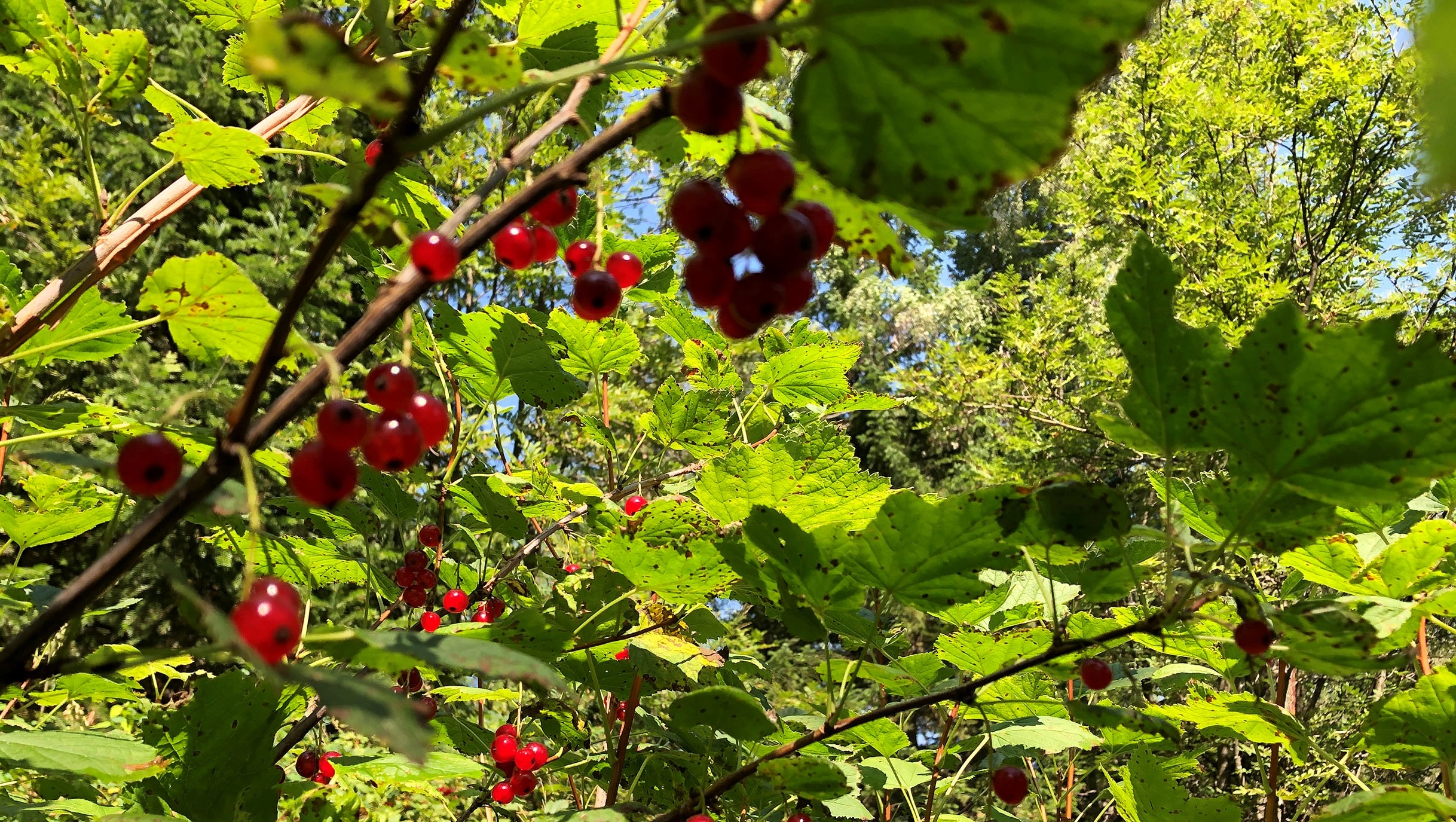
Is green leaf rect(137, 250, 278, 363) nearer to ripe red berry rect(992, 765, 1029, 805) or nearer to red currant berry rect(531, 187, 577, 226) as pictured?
red currant berry rect(531, 187, 577, 226)

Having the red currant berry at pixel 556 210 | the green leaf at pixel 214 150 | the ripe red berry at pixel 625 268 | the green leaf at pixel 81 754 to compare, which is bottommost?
the green leaf at pixel 81 754

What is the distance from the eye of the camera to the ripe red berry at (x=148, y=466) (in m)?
0.60

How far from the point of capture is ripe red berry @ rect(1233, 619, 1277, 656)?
0.79 metres

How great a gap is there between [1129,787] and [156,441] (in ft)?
4.91

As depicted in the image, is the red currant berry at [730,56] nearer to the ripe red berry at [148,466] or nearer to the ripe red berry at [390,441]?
the ripe red berry at [390,441]

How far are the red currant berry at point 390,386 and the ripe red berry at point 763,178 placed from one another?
29 centimetres

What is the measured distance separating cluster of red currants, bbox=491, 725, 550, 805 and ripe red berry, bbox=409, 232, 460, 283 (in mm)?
1235

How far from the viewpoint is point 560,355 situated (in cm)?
177

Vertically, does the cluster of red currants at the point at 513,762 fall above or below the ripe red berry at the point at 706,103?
below

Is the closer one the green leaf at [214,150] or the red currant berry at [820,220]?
the red currant berry at [820,220]

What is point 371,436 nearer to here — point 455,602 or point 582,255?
point 582,255

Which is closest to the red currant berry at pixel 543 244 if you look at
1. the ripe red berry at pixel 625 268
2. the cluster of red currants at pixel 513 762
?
the ripe red berry at pixel 625 268

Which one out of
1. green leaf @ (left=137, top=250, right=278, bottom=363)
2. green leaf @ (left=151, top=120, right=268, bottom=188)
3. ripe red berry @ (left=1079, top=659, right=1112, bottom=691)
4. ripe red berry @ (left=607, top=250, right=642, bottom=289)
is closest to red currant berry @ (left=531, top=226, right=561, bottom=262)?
ripe red berry @ (left=607, top=250, right=642, bottom=289)

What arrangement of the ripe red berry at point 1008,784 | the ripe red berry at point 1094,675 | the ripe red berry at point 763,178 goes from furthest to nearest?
the ripe red berry at point 1008,784 < the ripe red berry at point 1094,675 < the ripe red berry at point 763,178
